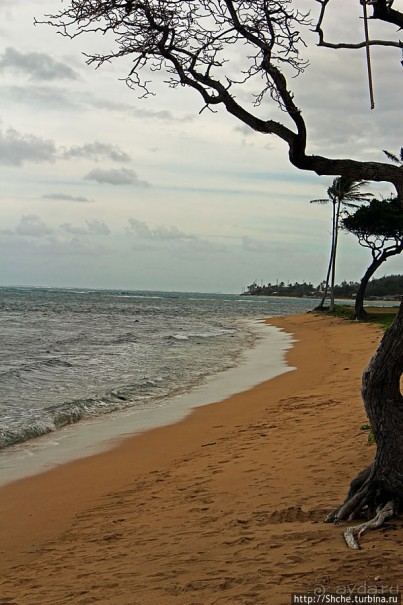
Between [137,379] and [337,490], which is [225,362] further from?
[337,490]

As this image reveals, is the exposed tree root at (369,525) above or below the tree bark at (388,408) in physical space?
below

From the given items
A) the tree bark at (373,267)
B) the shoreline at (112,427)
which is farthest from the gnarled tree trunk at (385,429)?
the tree bark at (373,267)

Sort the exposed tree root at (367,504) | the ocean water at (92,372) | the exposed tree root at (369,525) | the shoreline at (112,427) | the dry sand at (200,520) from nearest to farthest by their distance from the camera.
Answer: the dry sand at (200,520) < the exposed tree root at (369,525) < the exposed tree root at (367,504) < the shoreline at (112,427) < the ocean water at (92,372)

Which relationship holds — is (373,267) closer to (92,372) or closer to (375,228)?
(375,228)

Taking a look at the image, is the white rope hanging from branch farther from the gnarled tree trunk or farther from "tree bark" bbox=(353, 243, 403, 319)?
"tree bark" bbox=(353, 243, 403, 319)

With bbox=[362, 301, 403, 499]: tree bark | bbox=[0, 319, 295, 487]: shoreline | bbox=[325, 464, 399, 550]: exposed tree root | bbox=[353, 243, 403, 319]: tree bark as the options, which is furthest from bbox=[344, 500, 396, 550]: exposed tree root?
bbox=[353, 243, 403, 319]: tree bark

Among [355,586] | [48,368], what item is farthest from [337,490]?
[48,368]

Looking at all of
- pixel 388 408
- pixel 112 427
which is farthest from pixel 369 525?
pixel 112 427

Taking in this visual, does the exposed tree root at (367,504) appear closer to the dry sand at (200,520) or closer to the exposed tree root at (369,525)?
the exposed tree root at (369,525)

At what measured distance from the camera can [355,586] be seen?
3816 mm

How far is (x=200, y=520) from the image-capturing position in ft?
18.9

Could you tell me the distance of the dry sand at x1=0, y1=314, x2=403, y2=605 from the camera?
4219 mm

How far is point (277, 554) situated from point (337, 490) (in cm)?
169

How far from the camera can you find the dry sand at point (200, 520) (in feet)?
13.8
